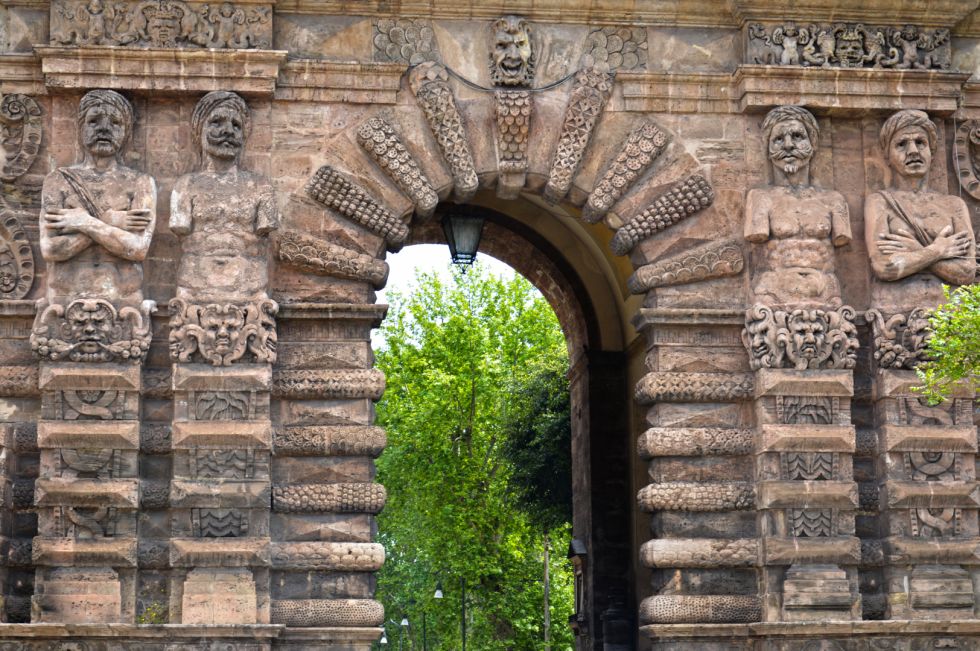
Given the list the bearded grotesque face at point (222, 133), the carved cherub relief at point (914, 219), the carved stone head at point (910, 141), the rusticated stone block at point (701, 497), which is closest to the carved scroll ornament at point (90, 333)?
the bearded grotesque face at point (222, 133)

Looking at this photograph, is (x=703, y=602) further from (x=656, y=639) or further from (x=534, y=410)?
(x=534, y=410)

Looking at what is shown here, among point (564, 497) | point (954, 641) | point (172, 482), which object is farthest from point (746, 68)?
point (564, 497)

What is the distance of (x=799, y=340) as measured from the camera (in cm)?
1365

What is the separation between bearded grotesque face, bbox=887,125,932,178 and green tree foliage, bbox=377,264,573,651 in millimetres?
12754

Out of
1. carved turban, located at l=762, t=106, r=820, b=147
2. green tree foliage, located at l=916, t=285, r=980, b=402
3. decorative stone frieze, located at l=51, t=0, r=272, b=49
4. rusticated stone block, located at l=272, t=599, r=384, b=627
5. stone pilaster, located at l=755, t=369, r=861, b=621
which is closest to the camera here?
green tree foliage, located at l=916, t=285, r=980, b=402

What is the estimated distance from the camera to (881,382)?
13789mm

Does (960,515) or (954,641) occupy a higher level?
(960,515)

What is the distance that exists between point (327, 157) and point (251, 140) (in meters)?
0.65

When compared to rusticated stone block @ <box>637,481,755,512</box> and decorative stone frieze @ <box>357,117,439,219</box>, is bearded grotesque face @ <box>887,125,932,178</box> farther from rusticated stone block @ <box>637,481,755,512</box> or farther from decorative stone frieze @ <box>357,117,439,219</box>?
decorative stone frieze @ <box>357,117,439,219</box>

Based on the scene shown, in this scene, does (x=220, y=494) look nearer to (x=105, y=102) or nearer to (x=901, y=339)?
(x=105, y=102)

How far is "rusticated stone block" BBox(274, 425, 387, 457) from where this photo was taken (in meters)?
13.3

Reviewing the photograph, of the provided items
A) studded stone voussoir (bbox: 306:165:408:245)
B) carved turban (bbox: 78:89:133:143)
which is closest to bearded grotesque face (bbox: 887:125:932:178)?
studded stone voussoir (bbox: 306:165:408:245)

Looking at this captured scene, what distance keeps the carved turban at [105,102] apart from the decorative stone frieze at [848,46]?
535 centimetres

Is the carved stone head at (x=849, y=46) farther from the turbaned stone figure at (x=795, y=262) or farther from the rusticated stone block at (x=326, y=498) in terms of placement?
the rusticated stone block at (x=326, y=498)
